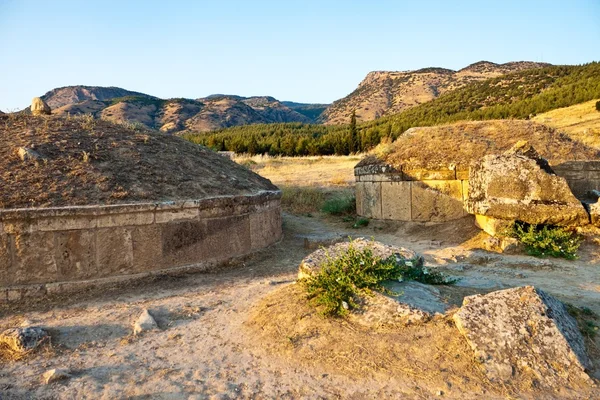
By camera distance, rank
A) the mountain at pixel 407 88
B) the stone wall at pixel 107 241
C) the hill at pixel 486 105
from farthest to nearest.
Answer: the mountain at pixel 407 88, the hill at pixel 486 105, the stone wall at pixel 107 241

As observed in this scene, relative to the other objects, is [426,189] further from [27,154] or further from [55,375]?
[55,375]

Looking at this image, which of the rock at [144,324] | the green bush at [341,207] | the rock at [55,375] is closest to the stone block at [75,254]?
the rock at [144,324]

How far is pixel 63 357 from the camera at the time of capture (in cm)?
340

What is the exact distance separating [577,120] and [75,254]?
84.2ft

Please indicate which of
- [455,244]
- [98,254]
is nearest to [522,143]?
[455,244]

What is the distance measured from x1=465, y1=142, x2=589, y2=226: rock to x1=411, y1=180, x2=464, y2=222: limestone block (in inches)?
46.1

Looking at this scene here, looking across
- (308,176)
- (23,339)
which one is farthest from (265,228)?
(308,176)

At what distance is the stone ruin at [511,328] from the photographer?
111 inches

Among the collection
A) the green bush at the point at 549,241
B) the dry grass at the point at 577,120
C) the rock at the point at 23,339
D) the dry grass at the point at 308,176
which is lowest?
the green bush at the point at 549,241

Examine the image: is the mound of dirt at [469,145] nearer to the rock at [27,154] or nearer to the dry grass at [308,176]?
the dry grass at [308,176]

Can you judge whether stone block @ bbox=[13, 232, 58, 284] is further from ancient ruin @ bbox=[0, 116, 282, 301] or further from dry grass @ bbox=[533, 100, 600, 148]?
dry grass @ bbox=[533, 100, 600, 148]

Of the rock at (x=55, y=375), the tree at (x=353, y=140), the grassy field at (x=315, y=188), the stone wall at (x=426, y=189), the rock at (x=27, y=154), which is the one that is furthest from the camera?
the tree at (x=353, y=140)

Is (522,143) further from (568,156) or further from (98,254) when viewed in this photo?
(98,254)

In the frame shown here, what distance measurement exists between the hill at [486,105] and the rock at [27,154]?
2287 cm
